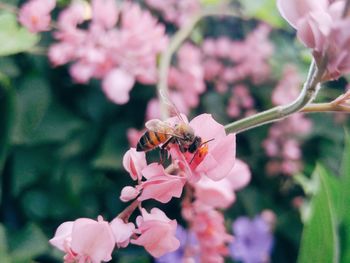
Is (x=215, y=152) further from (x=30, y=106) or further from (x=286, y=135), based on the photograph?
(x=286, y=135)

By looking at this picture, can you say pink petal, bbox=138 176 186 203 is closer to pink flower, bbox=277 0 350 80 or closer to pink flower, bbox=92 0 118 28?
pink flower, bbox=277 0 350 80

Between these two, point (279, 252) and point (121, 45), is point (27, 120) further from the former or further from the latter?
point (279, 252)

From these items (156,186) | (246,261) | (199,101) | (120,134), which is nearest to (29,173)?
(120,134)

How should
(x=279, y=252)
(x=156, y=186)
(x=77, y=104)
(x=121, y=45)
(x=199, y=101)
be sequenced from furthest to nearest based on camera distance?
1. (x=279, y=252)
2. (x=199, y=101)
3. (x=77, y=104)
4. (x=121, y=45)
5. (x=156, y=186)

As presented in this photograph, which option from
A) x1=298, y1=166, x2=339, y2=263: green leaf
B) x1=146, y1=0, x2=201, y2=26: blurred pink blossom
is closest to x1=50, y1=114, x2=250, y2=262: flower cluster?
x1=298, y1=166, x2=339, y2=263: green leaf

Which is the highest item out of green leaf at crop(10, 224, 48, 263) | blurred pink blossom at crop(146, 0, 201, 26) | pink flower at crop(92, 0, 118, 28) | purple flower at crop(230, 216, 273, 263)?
pink flower at crop(92, 0, 118, 28)
